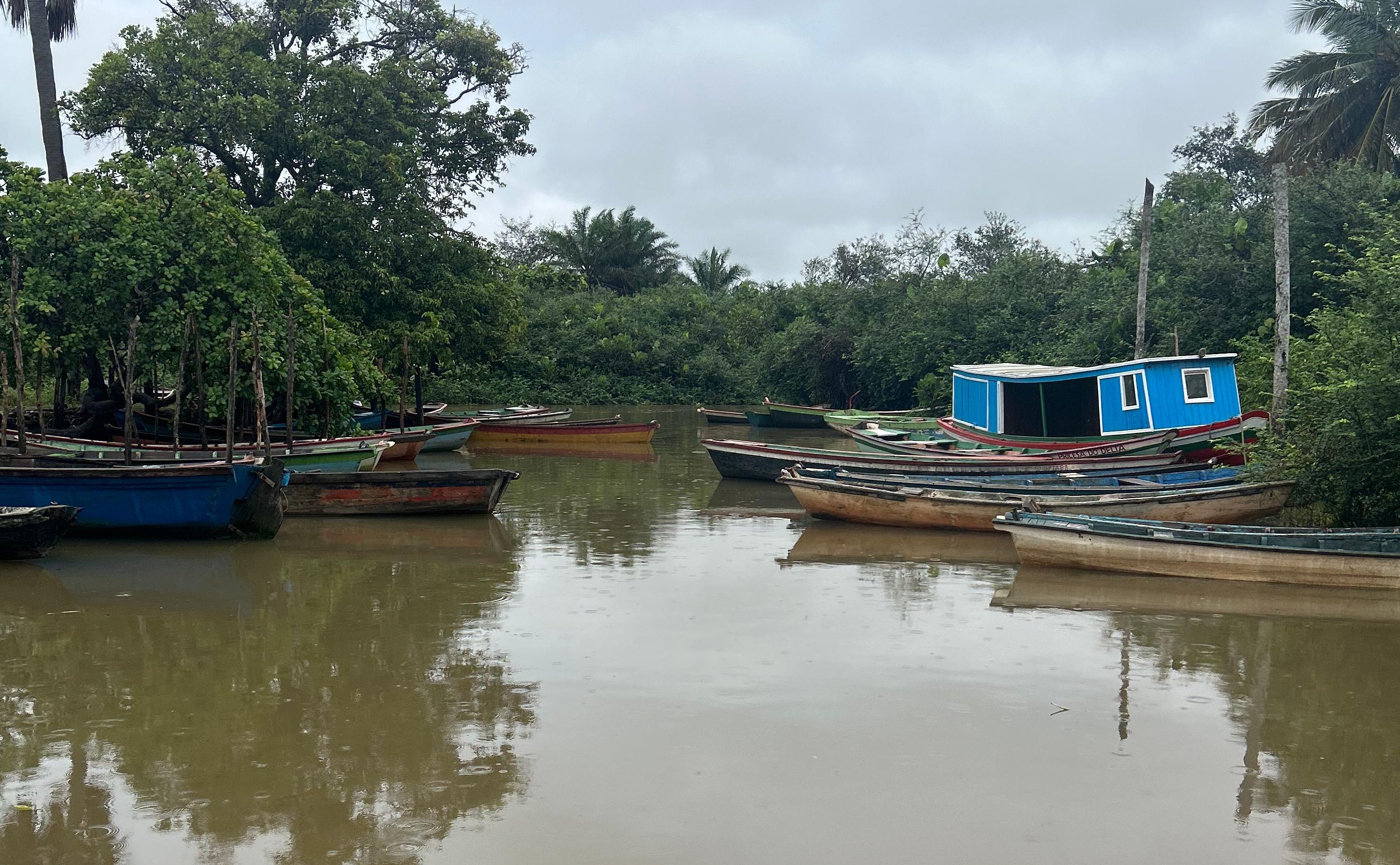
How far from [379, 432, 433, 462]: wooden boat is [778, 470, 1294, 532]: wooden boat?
355 inches

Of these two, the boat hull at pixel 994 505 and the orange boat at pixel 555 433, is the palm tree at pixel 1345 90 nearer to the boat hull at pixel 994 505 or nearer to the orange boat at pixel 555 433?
the boat hull at pixel 994 505

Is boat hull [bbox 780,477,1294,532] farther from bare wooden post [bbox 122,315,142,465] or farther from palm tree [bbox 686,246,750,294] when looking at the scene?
palm tree [bbox 686,246,750,294]

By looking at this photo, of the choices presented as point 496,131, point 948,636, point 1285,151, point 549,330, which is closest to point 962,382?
point 1285,151

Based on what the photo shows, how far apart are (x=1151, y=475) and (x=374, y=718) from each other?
1139 centimetres

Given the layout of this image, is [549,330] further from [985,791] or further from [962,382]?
[985,791]

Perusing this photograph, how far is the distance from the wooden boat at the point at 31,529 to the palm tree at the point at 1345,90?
66.4 feet

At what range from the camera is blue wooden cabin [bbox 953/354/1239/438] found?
59.1 ft

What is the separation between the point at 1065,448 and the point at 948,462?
325 centimetres

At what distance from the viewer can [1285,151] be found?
653 inches

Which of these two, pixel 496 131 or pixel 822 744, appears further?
pixel 496 131

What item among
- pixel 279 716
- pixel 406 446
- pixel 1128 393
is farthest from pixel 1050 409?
pixel 279 716

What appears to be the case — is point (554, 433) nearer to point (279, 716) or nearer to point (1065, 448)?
point (1065, 448)

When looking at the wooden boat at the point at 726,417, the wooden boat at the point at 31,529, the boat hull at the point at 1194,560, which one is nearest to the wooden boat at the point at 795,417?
the wooden boat at the point at 726,417

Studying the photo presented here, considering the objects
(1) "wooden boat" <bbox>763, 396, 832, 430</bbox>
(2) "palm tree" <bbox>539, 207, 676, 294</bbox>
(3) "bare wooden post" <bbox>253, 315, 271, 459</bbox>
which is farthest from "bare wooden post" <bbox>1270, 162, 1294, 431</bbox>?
(2) "palm tree" <bbox>539, 207, 676, 294</bbox>
